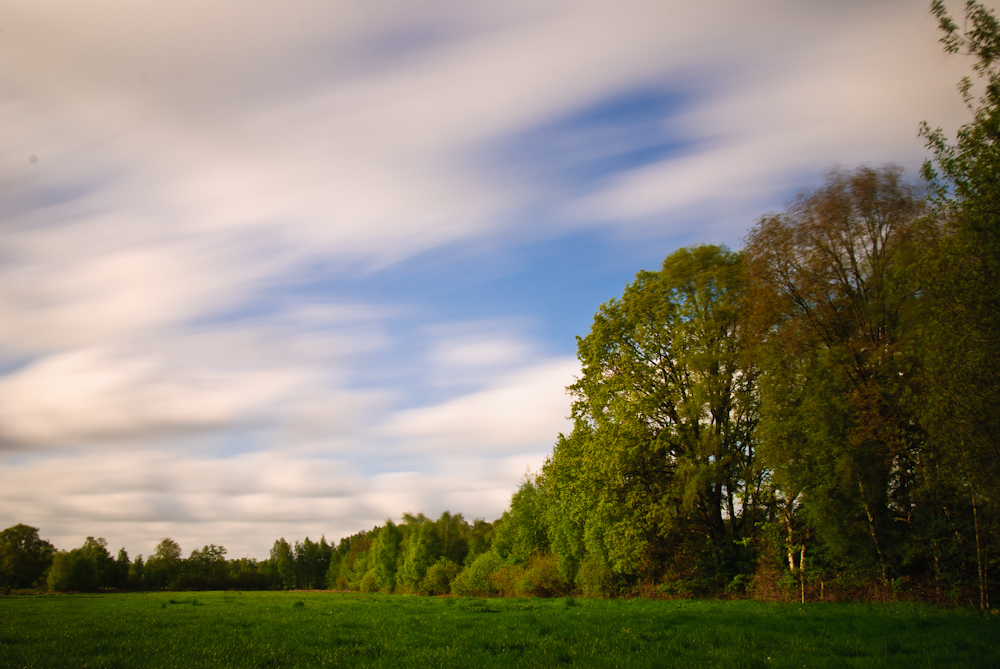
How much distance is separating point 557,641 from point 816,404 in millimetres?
15782

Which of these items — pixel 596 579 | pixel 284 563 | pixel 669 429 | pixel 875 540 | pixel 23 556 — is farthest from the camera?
pixel 284 563

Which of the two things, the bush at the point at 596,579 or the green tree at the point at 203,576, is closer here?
the bush at the point at 596,579

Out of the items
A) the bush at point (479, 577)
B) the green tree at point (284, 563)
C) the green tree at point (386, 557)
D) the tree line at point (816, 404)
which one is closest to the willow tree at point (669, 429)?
the tree line at point (816, 404)

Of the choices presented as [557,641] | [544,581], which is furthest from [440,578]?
[557,641]

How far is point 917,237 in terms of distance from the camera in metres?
23.8

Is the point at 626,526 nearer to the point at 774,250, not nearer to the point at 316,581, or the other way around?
the point at 774,250

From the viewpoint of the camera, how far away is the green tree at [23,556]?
7750 cm

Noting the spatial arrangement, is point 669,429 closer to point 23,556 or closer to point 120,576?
point 23,556

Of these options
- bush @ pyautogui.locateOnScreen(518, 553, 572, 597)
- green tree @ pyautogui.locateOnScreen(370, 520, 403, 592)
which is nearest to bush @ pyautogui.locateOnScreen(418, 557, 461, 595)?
bush @ pyautogui.locateOnScreen(518, 553, 572, 597)

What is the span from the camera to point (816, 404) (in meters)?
24.1

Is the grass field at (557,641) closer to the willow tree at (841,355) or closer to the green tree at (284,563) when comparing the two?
the willow tree at (841,355)

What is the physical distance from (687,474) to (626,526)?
4.44 metres

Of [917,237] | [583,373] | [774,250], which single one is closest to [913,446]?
[917,237]

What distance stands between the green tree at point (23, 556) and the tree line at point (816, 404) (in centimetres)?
8048
